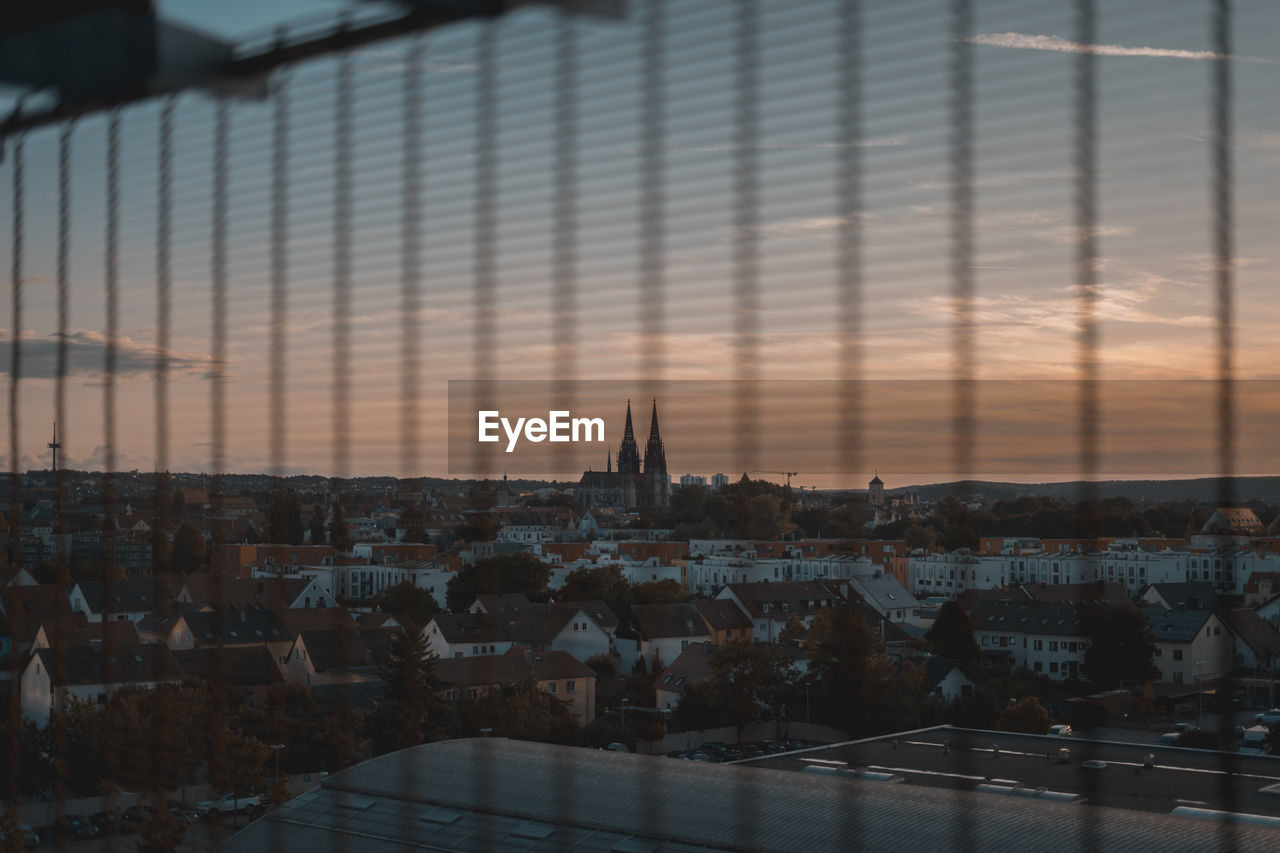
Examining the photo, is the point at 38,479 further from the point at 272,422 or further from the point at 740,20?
the point at 740,20

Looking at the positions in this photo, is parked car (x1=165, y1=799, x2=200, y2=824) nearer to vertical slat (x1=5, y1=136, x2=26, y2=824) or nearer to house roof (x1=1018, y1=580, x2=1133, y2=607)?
vertical slat (x1=5, y1=136, x2=26, y2=824)

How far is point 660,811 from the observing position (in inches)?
71.8

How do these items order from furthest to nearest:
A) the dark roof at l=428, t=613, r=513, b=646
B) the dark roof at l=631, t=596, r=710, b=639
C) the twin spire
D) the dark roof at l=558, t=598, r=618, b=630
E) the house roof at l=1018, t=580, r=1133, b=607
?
the dark roof at l=558, t=598, r=618, b=630 < the dark roof at l=631, t=596, r=710, b=639 < the dark roof at l=428, t=613, r=513, b=646 < the twin spire < the house roof at l=1018, t=580, r=1133, b=607

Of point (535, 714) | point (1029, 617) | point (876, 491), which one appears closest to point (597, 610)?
point (535, 714)

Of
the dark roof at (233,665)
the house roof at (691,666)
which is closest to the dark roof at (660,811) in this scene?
the dark roof at (233,665)

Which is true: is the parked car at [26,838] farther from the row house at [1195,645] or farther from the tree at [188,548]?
the row house at [1195,645]

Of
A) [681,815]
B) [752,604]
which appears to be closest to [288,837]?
[681,815]

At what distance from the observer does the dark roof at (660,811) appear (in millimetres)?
1432

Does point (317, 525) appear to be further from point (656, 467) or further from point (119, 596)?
point (656, 467)

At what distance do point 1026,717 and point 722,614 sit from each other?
11.1 ft

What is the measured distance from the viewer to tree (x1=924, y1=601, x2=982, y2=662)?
5.36 feet

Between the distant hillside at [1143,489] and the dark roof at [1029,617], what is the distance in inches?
5.5

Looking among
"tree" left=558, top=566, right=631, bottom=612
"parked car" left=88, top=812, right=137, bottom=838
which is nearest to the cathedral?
"parked car" left=88, top=812, right=137, bottom=838

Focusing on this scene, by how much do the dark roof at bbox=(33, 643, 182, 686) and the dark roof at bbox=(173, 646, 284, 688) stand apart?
39mm
